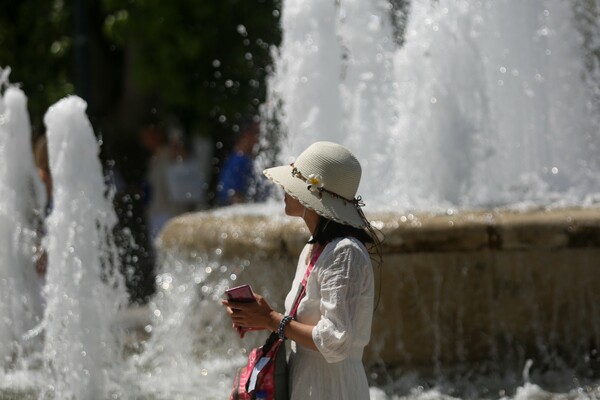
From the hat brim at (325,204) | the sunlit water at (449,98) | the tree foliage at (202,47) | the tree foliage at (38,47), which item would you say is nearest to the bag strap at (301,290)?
the hat brim at (325,204)

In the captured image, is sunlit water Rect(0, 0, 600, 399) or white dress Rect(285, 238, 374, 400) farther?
sunlit water Rect(0, 0, 600, 399)

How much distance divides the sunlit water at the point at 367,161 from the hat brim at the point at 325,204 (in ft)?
6.60

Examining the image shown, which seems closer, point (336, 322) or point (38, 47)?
point (336, 322)

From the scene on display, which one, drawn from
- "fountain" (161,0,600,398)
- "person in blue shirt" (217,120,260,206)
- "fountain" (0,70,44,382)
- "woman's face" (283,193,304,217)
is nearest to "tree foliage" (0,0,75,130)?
"person in blue shirt" (217,120,260,206)

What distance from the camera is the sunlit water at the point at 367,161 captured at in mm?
5043

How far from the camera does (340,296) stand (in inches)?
Result: 122

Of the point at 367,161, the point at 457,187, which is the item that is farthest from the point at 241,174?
the point at 457,187

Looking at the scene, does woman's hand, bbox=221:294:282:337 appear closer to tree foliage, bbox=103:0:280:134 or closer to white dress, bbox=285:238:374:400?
white dress, bbox=285:238:374:400

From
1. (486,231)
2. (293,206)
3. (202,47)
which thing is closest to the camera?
(293,206)

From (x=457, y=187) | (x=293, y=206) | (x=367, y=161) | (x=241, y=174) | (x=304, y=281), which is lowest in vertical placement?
(x=304, y=281)

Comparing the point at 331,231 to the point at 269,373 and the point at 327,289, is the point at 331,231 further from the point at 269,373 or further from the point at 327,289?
the point at 269,373

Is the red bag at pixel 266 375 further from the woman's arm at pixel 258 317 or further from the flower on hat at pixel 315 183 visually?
the flower on hat at pixel 315 183

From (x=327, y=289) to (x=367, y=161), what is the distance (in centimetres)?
462

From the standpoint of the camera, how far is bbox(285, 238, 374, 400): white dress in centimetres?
308
